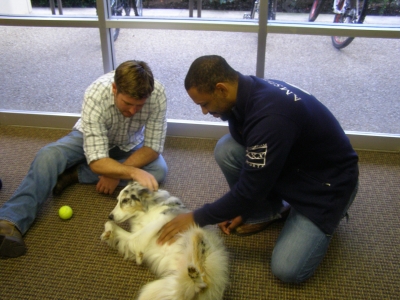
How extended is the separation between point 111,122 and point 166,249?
0.85 metres

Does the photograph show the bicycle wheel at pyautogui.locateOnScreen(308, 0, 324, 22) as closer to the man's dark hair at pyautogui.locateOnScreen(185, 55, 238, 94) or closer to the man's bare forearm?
the man's dark hair at pyautogui.locateOnScreen(185, 55, 238, 94)

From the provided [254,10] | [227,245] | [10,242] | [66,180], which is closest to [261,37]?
[254,10]

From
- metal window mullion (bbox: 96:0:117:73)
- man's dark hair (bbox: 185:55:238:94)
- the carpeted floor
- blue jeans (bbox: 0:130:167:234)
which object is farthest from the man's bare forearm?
metal window mullion (bbox: 96:0:117:73)

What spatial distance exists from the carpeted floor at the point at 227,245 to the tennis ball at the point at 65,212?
35mm

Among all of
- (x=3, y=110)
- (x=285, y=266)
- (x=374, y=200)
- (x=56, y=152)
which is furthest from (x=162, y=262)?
(x=3, y=110)

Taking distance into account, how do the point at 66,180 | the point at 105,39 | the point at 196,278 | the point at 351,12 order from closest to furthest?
1. the point at 196,278
2. the point at 66,180
3. the point at 351,12
4. the point at 105,39

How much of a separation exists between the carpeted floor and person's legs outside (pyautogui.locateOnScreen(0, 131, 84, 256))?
11 centimetres

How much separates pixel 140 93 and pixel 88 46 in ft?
4.35

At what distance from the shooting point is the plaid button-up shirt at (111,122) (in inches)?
85.7

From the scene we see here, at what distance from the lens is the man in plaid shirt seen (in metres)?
1.96

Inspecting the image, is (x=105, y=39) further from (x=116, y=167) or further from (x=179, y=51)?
(x=116, y=167)

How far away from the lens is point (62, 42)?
10.2ft

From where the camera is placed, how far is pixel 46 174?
221 centimetres

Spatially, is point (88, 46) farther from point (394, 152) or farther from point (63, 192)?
point (394, 152)
